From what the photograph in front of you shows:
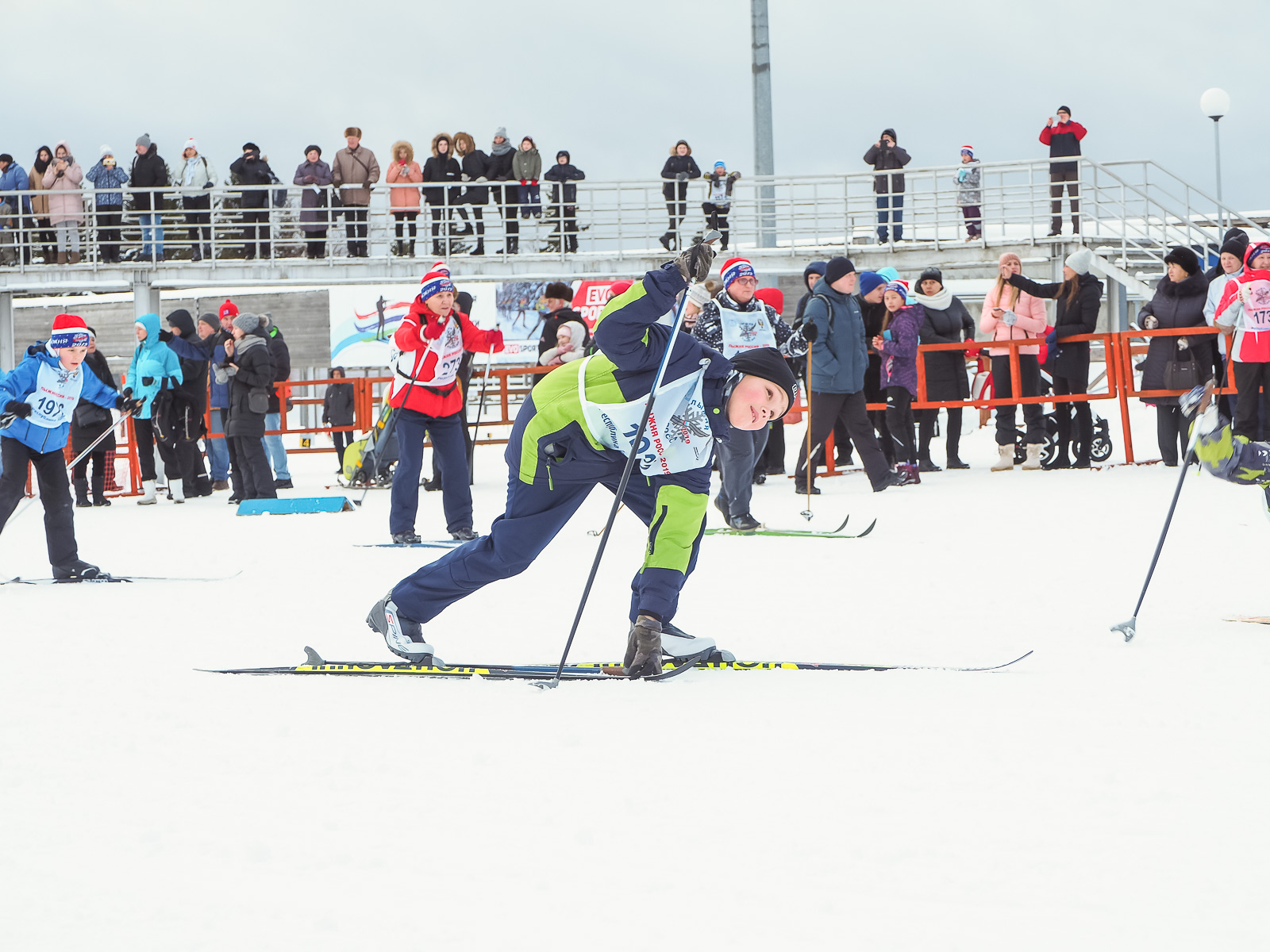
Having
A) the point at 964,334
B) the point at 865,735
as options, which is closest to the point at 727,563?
the point at 865,735

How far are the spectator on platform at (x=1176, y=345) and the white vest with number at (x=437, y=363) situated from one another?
18.7ft

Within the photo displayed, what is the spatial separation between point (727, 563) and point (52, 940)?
4.89m

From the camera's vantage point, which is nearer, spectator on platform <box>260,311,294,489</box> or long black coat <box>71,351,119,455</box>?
long black coat <box>71,351,119,455</box>

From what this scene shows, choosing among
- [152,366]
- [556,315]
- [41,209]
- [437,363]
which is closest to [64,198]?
[41,209]

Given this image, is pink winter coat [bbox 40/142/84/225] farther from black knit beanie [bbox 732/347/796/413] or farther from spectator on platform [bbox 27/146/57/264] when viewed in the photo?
black knit beanie [bbox 732/347/796/413]

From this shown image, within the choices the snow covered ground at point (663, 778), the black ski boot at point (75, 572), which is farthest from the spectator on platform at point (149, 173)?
the snow covered ground at point (663, 778)

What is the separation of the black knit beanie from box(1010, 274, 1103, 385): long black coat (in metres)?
7.66

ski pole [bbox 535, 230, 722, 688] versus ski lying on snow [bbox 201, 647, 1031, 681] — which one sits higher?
ski pole [bbox 535, 230, 722, 688]

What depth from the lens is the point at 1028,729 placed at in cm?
348

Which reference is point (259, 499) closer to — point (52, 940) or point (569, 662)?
point (569, 662)

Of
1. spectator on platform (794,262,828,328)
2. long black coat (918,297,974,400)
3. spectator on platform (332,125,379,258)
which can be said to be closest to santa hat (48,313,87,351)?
spectator on platform (794,262,828,328)

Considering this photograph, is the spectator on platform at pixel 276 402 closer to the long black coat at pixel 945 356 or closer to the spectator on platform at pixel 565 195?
the long black coat at pixel 945 356

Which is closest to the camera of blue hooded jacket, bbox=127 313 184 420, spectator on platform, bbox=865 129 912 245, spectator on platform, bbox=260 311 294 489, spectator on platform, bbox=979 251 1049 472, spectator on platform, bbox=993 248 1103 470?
spectator on platform, bbox=993 248 1103 470

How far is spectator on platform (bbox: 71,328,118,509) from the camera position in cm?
1146
